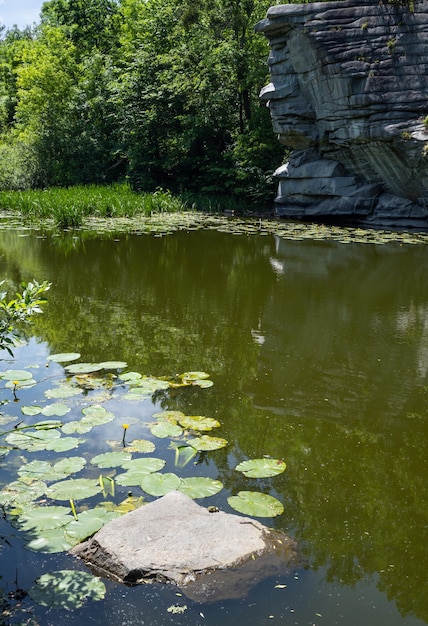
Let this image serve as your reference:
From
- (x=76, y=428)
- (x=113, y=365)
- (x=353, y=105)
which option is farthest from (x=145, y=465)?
(x=353, y=105)

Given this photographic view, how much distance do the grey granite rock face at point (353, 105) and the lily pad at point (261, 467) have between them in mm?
12429

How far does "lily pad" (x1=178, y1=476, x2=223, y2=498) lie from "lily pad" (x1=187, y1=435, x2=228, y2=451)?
33cm

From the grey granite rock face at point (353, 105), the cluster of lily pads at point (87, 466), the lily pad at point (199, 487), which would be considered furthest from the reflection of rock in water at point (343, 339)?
the grey granite rock face at point (353, 105)

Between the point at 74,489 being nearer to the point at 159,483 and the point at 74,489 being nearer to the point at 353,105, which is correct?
the point at 159,483

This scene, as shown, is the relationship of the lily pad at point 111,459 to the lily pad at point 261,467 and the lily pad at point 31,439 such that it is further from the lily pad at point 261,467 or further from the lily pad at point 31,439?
the lily pad at point 261,467

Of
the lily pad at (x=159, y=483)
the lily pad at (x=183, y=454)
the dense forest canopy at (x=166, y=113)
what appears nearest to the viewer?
the lily pad at (x=159, y=483)

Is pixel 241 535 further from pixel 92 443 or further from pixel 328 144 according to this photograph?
pixel 328 144

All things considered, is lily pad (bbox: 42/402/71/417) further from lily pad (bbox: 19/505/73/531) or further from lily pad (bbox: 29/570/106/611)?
lily pad (bbox: 29/570/106/611)

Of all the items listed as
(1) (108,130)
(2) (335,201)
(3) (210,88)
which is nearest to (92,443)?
(2) (335,201)

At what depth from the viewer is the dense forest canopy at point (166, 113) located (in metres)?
21.1

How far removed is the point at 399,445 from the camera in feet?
12.2

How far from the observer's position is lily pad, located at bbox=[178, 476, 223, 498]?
3.01 meters

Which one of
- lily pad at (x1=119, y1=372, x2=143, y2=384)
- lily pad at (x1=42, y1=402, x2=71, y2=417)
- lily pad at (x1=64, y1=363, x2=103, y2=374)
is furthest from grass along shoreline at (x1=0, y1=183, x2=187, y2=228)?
lily pad at (x1=42, y1=402, x2=71, y2=417)

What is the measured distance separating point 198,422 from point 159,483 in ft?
2.61
